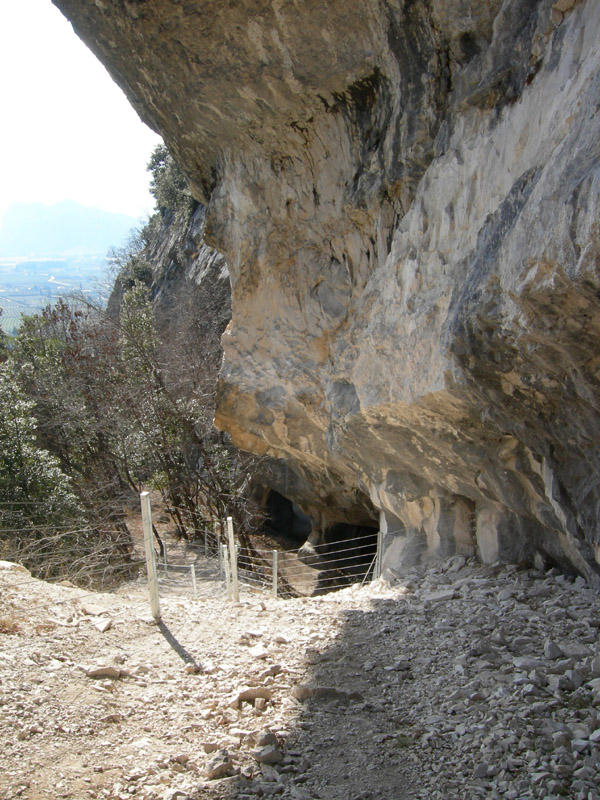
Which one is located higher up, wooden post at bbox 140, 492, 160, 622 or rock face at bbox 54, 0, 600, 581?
rock face at bbox 54, 0, 600, 581

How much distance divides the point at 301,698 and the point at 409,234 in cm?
446

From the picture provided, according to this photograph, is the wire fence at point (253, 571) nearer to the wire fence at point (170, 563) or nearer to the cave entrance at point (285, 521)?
the wire fence at point (170, 563)

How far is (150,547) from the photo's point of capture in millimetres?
5277

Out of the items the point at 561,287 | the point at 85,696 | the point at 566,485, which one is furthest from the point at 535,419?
the point at 85,696

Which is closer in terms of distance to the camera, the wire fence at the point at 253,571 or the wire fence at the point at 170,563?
the wire fence at the point at 170,563

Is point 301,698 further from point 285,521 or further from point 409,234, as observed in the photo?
point 285,521

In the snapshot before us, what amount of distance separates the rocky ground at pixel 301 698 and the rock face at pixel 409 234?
1.34 metres

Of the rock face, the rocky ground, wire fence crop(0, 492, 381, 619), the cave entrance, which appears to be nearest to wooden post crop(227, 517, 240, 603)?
wire fence crop(0, 492, 381, 619)

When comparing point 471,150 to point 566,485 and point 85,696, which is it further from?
point 85,696

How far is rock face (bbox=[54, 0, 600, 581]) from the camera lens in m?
4.30

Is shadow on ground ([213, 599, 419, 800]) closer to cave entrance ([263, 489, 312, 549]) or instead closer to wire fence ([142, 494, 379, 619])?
wire fence ([142, 494, 379, 619])

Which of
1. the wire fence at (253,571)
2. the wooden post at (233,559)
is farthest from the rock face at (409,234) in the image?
the wooden post at (233,559)

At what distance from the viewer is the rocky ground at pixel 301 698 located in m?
3.24

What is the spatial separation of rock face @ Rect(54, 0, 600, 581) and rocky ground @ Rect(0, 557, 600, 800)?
1341mm
